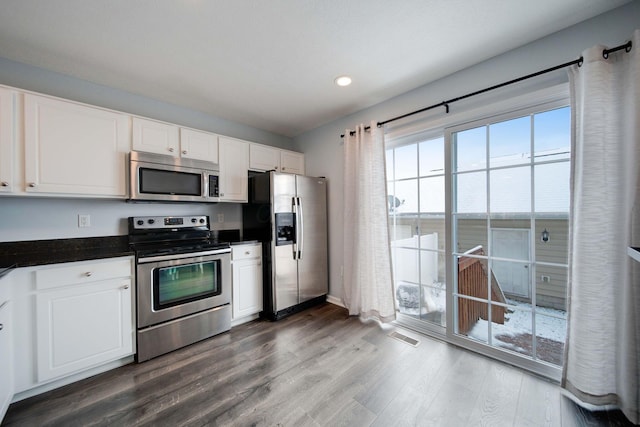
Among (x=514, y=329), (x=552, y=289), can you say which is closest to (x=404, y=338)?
(x=514, y=329)

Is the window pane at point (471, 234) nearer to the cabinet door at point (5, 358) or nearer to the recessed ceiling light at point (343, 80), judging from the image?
the recessed ceiling light at point (343, 80)

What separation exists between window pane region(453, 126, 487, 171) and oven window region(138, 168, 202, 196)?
104 inches

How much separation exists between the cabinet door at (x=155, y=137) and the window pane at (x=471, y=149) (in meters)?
2.80

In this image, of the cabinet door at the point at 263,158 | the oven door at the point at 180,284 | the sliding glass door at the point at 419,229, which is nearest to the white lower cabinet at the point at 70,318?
the oven door at the point at 180,284

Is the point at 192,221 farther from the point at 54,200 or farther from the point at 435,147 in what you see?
the point at 435,147

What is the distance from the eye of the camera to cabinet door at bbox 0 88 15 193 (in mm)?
1736

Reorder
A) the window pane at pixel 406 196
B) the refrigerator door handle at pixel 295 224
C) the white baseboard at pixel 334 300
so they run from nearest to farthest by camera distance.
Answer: the window pane at pixel 406 196
the refrigerator door handle at pixel 295 224
the white baseboard at pixel 334 300

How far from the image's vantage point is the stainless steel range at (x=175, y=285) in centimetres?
210

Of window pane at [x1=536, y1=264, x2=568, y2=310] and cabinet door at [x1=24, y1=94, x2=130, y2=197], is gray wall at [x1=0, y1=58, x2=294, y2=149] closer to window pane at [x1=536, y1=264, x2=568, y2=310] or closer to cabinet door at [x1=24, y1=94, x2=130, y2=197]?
cabinet door at [x1=24, y1=94, x2=130, y2=197]

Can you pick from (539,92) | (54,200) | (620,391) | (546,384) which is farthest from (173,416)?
(539,92)

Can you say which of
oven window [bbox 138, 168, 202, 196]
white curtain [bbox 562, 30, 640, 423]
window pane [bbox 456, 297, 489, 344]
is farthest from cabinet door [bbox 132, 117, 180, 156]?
white curtain [bbox 562, 30, 640, 423]

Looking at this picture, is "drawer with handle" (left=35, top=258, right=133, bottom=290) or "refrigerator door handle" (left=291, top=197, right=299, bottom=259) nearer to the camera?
"drawer with handle" (left=35, top=258, right=133, bottom=290)

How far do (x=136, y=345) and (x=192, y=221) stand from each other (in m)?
1.31

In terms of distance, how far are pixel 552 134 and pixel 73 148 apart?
147 inches
